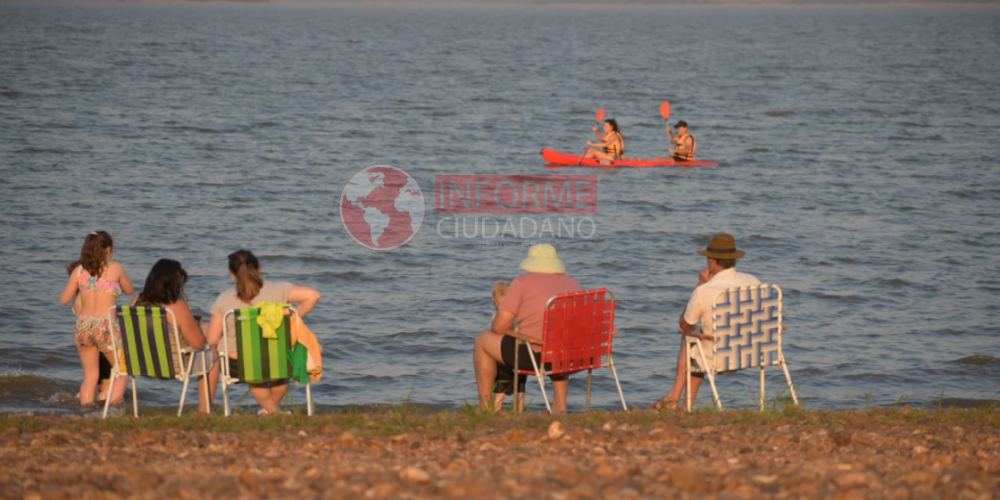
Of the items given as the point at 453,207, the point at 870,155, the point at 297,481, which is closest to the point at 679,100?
Answer: the point at 870,155

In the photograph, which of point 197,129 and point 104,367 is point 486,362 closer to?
point 104,367

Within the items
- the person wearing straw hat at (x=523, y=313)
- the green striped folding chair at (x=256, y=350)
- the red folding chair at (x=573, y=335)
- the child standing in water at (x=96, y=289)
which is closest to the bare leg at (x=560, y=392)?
the person wearing straw hat at (x=523, y=313)

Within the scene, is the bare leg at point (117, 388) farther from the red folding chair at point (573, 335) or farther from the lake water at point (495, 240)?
the red folding chair at point (573, 335)

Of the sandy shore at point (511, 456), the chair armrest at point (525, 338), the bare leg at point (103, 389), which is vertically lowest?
the bare leg at point (103, 389)

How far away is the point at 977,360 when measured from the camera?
906 cm

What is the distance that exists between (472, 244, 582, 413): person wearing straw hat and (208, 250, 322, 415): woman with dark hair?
3.35ft

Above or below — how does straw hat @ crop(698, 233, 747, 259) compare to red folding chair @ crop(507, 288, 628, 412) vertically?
above

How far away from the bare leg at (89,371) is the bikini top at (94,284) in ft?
1.28

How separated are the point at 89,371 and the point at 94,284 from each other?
611 mm

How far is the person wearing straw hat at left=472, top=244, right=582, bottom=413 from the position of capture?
630 cm

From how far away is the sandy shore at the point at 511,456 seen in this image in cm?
389

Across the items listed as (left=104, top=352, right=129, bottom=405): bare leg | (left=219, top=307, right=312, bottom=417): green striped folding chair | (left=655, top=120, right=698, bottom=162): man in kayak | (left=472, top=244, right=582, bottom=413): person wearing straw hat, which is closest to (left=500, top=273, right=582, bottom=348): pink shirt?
(left=472, top=244, right=582, bottom=413): person wearing straw hat

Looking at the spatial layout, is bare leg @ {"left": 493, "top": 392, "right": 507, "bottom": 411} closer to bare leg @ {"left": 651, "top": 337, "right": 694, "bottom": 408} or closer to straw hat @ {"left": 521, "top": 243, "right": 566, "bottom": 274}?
straw hat @ {"left": 521, "top": 243, "right": 566, "bottom": 274}

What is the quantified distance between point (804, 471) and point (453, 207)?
40.9 ft
